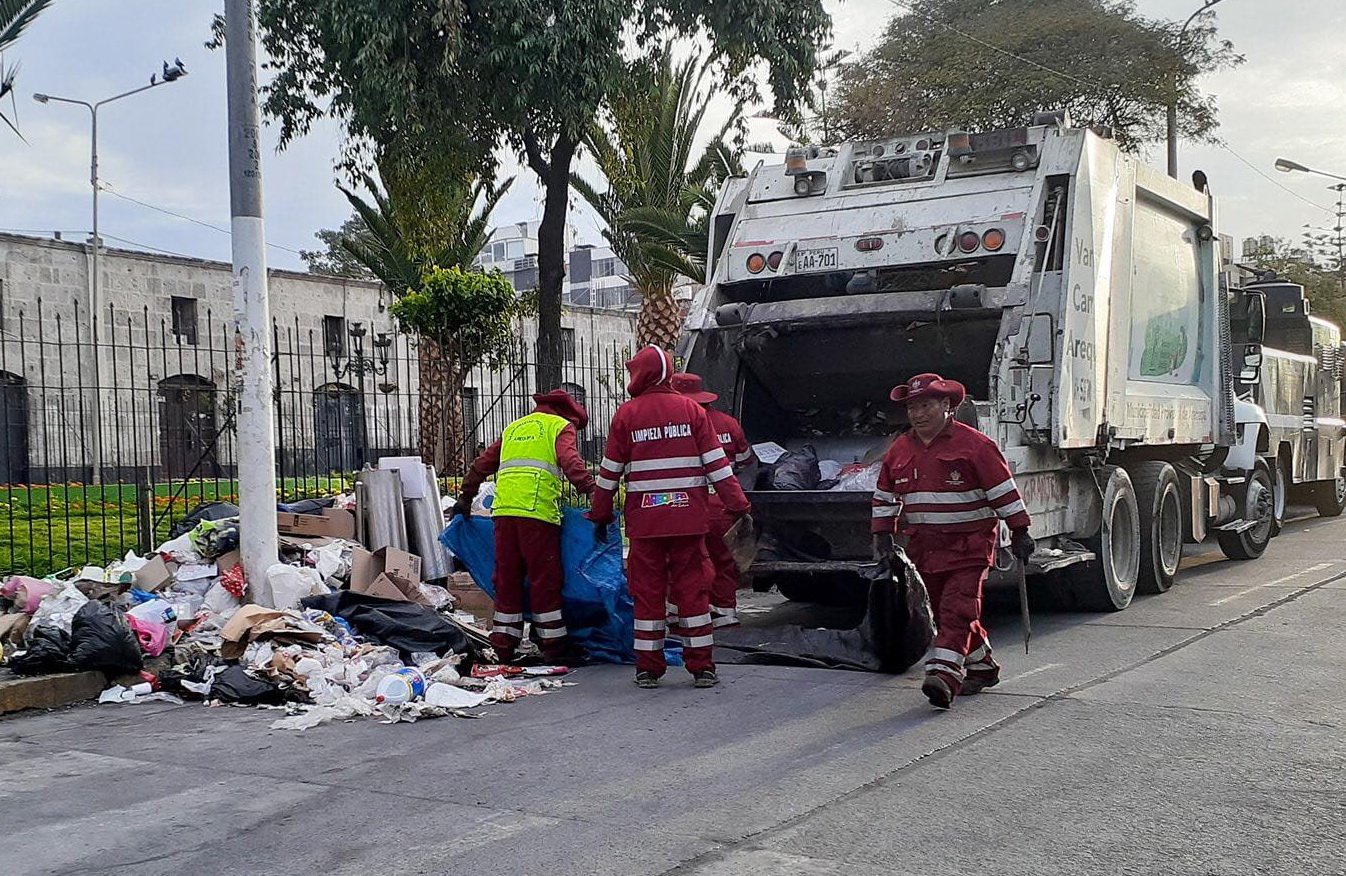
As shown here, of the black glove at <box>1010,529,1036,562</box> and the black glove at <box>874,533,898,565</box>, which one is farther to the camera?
the black glove at <box>874,533,898,565</box>

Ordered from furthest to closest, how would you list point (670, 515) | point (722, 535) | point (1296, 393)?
point (1296, 393), point (722, 535), point (670, 515)

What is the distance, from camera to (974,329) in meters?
8.05

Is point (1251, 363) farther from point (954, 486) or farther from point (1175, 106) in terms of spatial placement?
point (1175, 106)

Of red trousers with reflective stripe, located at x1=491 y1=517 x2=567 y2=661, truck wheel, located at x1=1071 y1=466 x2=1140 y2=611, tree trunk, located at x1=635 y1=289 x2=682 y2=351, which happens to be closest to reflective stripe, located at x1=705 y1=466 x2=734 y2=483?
red trousers with reflective stripe, located at x1=491 y1=517 x2=567 y2=661

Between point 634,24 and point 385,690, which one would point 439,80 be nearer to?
point 634,24

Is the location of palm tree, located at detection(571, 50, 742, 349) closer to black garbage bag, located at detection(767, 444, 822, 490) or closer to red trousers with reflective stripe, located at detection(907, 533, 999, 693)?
black garbage bag, located at detection(767, 444, 822, 490)

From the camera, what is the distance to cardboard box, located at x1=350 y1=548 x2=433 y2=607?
26.1 ft

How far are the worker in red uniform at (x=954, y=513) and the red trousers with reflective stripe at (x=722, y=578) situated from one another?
1.64 m

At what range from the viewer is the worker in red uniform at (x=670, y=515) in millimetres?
6535

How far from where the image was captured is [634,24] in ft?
41.5

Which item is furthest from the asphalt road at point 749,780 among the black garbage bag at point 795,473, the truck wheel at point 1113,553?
the truck wheel at point 1113,553

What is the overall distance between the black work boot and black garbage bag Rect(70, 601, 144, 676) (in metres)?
4.13

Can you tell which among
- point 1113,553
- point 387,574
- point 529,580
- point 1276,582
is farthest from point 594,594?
point 1276,582

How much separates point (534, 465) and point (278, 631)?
1.63m
